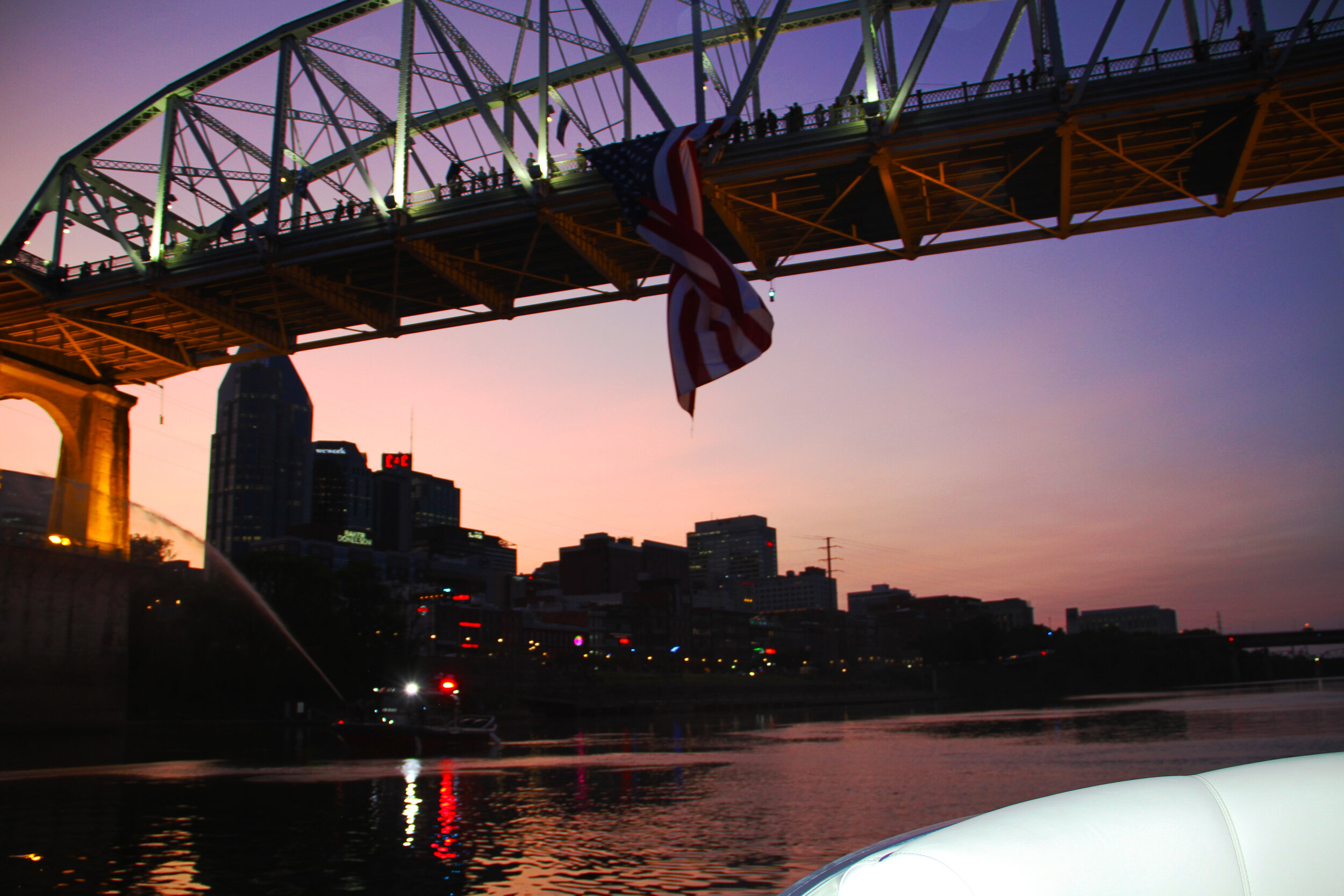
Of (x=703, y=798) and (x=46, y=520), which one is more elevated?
(x=46, y=520)

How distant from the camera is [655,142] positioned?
2286cm

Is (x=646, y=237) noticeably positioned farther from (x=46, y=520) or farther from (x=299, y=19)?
(x=46, y=520)

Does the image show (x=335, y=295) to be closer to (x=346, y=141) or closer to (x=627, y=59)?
(x=346, y=141)

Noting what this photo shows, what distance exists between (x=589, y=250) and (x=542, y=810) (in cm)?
1941

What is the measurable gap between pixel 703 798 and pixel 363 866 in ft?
40.3

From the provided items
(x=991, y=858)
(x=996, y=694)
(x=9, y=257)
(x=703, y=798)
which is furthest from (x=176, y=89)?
(x=996, y=694)

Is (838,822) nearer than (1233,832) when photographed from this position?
No

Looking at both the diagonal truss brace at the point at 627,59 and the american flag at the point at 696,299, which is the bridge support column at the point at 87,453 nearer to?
the diagonal truss brace at the point at 627,59

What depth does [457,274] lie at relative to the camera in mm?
38562

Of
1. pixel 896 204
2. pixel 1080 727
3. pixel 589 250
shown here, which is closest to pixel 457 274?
pixel 589 250

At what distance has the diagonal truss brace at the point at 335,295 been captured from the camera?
125 ft

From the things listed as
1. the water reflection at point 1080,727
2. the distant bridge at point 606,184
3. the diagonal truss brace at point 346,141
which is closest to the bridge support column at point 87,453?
Answer: the distant bridge at point 606,184

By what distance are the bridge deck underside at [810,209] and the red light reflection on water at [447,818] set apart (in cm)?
1629

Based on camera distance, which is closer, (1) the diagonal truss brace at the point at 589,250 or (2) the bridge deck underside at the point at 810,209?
(2) the bridge deck underside at the point at 810,209
